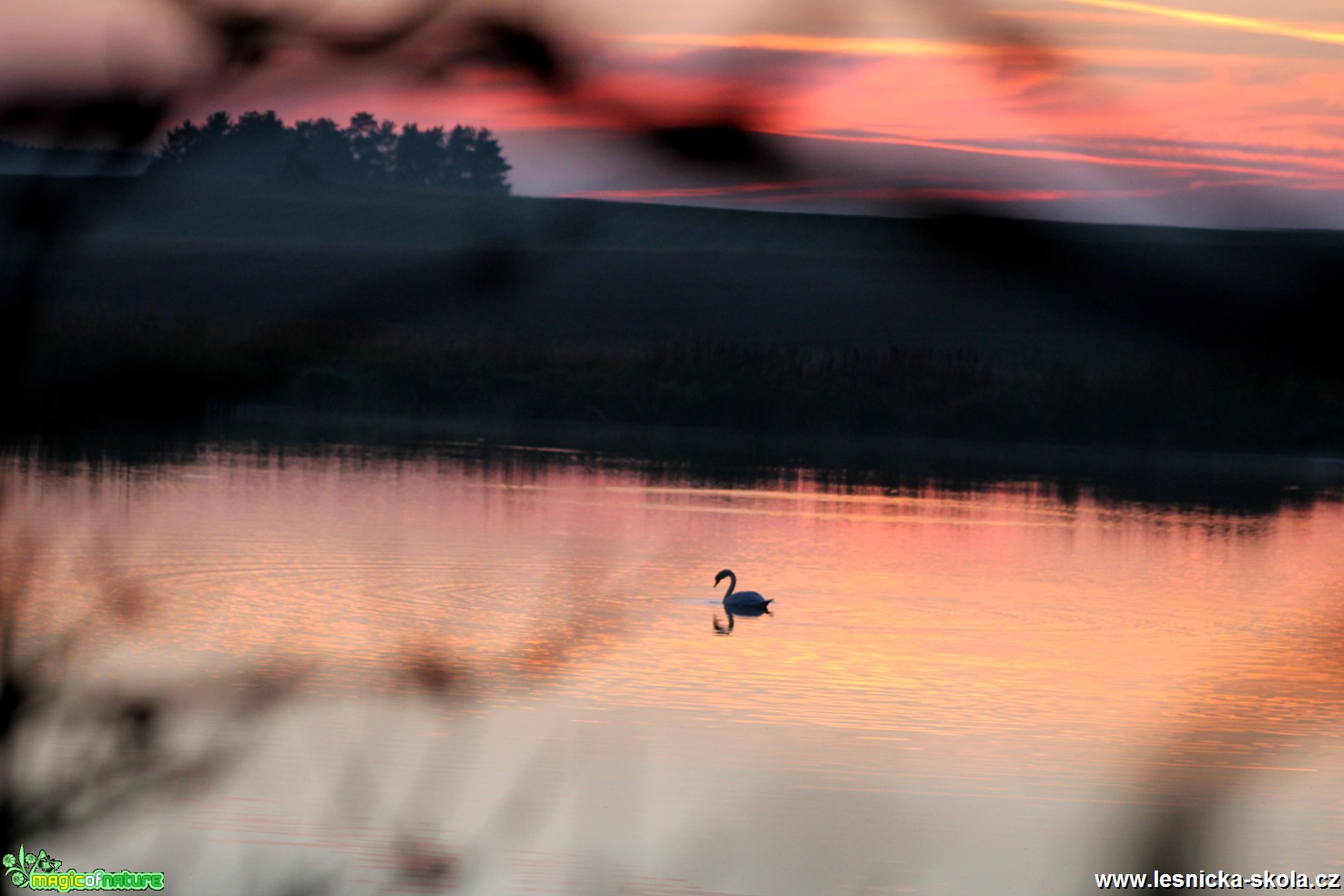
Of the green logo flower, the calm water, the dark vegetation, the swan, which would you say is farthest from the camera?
the swan

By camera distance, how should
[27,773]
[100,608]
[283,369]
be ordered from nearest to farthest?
[283,369], [27,773], [100,608]

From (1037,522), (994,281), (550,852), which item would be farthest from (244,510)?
(994,281)

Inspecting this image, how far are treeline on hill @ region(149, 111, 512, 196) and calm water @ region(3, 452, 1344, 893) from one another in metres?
0.59

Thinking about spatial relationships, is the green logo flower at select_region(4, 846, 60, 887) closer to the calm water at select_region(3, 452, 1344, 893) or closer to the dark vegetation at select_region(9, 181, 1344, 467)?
the calm water at select_region(3, 452, 1344, 893)

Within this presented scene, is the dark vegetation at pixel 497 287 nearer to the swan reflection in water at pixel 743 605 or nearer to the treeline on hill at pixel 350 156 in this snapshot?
the treeline on hill at pixel 350 156

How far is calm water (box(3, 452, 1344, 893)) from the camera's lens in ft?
7.03

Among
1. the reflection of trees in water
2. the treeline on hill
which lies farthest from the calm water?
the treeline on hill

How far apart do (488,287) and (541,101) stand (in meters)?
0.18

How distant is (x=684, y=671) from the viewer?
45.6ft

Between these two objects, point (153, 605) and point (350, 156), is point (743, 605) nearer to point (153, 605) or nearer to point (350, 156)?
point (153, 605)

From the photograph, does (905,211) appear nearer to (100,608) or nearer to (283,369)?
(283,369)

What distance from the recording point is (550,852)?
7973 mm

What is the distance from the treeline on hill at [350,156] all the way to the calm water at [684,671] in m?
0.59

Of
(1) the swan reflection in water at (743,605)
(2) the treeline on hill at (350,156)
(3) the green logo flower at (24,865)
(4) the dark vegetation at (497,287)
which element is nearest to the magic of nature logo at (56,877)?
(3) the green logo flower at (24,865)
